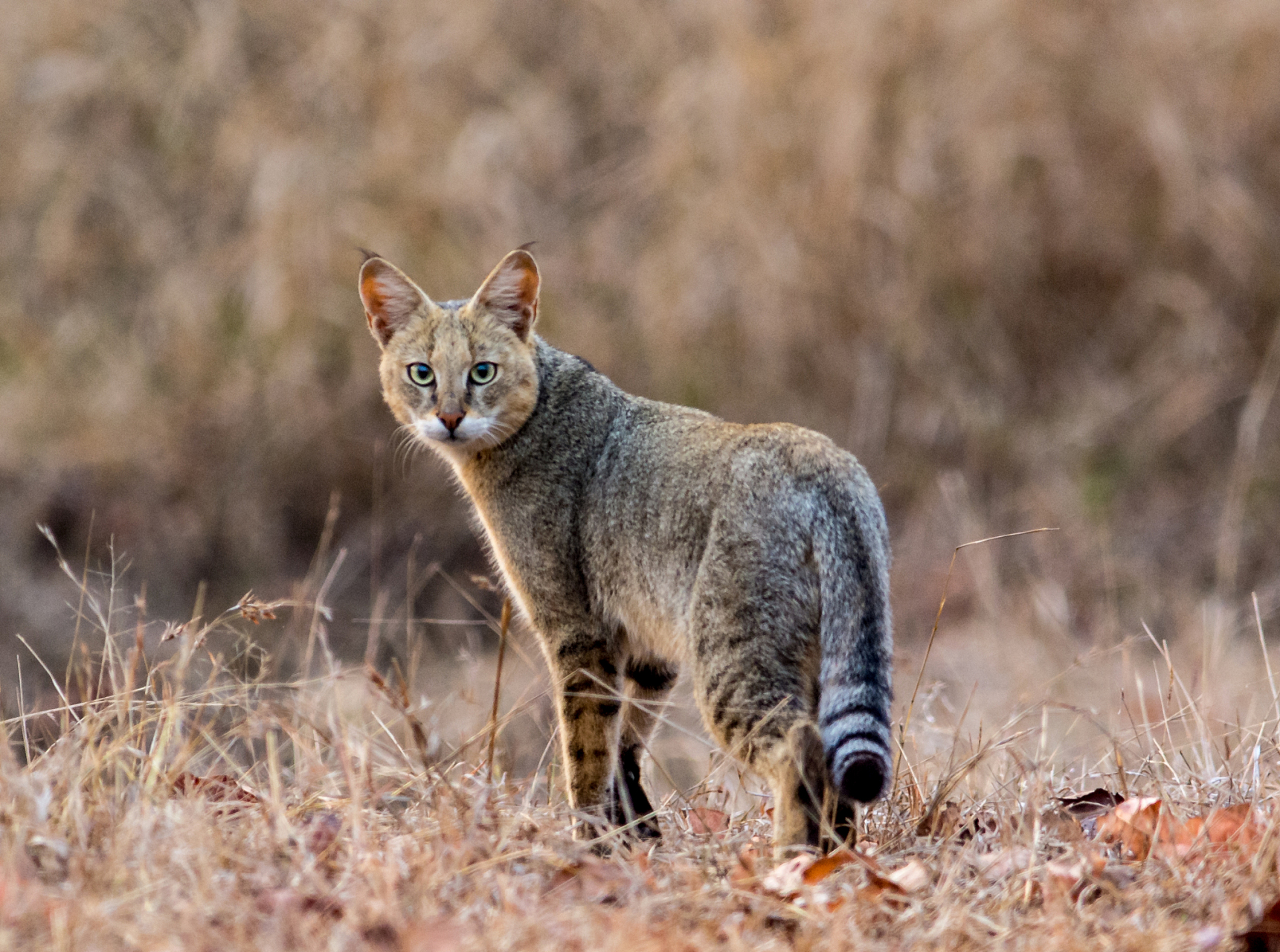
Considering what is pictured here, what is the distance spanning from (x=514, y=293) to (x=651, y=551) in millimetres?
1164

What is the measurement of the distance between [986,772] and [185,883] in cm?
291

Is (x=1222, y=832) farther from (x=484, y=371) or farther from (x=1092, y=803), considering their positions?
(x=484, y=371)

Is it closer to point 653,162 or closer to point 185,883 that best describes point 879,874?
point 185,883

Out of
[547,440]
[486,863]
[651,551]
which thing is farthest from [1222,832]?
[547,440]

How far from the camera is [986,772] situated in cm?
498

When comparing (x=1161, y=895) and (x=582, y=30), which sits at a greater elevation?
(x=582, y=30)

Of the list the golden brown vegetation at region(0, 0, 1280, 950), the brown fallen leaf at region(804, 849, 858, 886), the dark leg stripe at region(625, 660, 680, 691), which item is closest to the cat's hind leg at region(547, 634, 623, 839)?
the dark leg stripe at region(625, 660, 680, 691)

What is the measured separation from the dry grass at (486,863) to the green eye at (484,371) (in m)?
1.06

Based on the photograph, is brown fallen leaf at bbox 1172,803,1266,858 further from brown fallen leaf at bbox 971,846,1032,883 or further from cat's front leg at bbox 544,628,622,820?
cat's front leg at bbox 544,628,622,820

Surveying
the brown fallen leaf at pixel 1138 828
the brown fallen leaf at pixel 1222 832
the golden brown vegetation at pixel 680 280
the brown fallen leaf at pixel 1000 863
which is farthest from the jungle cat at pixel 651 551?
the golden brown vegetation at pixel 680 280

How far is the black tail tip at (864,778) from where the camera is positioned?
11.0ft

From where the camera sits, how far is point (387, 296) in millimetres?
4906

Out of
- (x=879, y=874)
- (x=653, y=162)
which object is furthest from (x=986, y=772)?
(x=653, y=162)

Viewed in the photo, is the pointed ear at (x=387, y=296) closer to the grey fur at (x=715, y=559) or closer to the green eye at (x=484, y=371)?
the green eye at (x=484, y=371)
